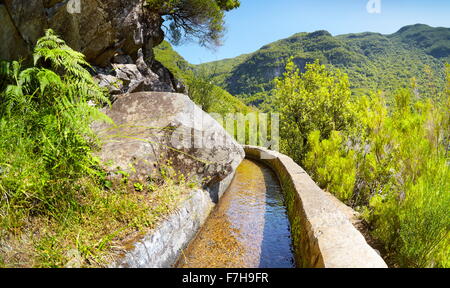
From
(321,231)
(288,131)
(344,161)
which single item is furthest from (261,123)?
(321,231)

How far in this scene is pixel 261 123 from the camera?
14492 millimetres

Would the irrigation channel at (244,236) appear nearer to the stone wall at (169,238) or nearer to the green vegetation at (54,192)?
the stone wall at (169,238)

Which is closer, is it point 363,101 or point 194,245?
point 194,245

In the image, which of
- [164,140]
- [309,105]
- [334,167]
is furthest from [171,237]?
[309,105]

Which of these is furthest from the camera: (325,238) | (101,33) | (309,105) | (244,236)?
(309,105)

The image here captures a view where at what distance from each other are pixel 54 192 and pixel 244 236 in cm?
269

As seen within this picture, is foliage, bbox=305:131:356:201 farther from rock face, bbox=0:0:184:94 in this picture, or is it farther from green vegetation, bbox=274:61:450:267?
rock face, bbox=0:0:184:94

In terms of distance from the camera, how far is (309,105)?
9.92 m

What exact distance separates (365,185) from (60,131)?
5614 millimetres

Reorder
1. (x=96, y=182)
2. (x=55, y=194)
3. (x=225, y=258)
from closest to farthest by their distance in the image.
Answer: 1. (x=55, y=194)
2. (x=96, y=182)
3. (x=225, y=258)

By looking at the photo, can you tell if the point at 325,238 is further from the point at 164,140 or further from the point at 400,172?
the point at 164,140

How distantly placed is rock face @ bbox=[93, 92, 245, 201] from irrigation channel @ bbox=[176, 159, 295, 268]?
66cm
